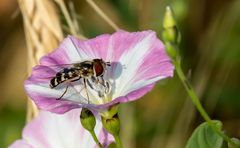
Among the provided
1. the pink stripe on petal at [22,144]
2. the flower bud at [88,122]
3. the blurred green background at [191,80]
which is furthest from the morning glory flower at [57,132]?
the blurred green background at [191,80]

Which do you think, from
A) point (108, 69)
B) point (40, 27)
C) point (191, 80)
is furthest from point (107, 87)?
point (191, 80)

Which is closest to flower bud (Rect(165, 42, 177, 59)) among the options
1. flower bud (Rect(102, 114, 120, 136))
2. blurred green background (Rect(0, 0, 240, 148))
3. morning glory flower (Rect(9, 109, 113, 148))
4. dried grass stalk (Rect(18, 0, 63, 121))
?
flower bud (Rect(102, 114, 120, 136))

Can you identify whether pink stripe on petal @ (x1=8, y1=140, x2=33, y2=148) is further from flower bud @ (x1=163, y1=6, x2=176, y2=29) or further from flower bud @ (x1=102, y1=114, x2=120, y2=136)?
flower bud @ (x1=163, y1=6, x2=176, y2=29)

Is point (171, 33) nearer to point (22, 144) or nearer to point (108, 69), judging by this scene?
point (108, 69)

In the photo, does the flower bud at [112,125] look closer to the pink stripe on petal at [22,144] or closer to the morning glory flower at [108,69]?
the morning glory flower at [108,69]

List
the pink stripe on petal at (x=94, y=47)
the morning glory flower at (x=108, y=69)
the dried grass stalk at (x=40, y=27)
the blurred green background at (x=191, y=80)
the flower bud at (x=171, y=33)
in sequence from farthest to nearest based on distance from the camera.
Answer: the blurred green background at (x=191, y=80) → the dried grass stalk at (x=40, y=27) → the pink stripe on petal at (x=94, y=47) → the morning glory flower at (x=108, y=69) → the flower bud at (x=171, y=33)

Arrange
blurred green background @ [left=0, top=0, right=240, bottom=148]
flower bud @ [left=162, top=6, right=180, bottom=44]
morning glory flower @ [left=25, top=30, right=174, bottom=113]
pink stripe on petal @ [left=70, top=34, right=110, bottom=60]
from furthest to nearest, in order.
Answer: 1. blurred green background @ [left=0, top=0, right=240, bottom=148]
2. pink stripe on petal @ [left=70, top=34, right=110, bottom=60]
3. morning glory flower @ [left=25, top=30, right=174, bottom=113]
4. flower bud @ [left=162, top=6, right=180, bottom=44]

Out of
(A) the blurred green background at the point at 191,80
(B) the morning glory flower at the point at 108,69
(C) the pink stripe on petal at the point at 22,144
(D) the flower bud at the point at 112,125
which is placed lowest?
(A) the blurred green background at the point at 191,80
